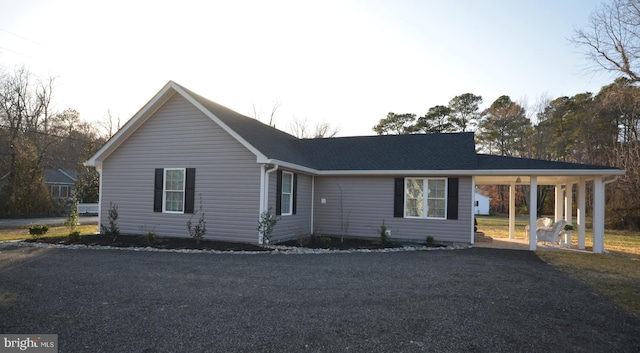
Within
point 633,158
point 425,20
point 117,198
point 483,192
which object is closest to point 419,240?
point 425,20

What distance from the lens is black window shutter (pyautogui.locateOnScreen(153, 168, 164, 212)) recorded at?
11969mm

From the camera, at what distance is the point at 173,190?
1193 cm

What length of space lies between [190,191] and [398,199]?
22.2 feet

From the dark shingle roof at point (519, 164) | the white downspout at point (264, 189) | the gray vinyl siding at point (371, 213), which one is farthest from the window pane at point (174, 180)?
the dark shingle roof at point (519, 164)

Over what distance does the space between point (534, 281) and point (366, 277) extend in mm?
3133

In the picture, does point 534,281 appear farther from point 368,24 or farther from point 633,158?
point 633,158

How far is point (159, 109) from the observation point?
40.1ft

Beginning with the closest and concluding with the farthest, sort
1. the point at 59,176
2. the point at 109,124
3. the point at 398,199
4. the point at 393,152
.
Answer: the point at 398,199 → the point at 393,152 → the point at 59,176 → the point at 109,124

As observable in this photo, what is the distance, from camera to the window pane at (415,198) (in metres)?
12.5

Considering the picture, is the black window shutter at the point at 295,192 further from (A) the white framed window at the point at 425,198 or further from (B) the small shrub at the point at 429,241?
(B) the small shrub at the point at 429,241

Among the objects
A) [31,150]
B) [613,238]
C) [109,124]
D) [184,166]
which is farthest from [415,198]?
[109,124]

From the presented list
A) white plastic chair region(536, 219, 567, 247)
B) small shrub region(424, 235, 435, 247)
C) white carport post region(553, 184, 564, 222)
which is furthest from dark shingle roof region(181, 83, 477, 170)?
white carport post region(553, 184, 564, 222)

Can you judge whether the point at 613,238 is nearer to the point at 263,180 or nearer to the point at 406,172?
the point at 406,172

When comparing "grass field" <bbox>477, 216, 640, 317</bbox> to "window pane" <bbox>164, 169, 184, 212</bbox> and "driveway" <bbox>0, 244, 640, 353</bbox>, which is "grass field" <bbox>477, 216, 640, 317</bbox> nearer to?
"driveway" <bbox>0, 244, 640, 353</bbox>
